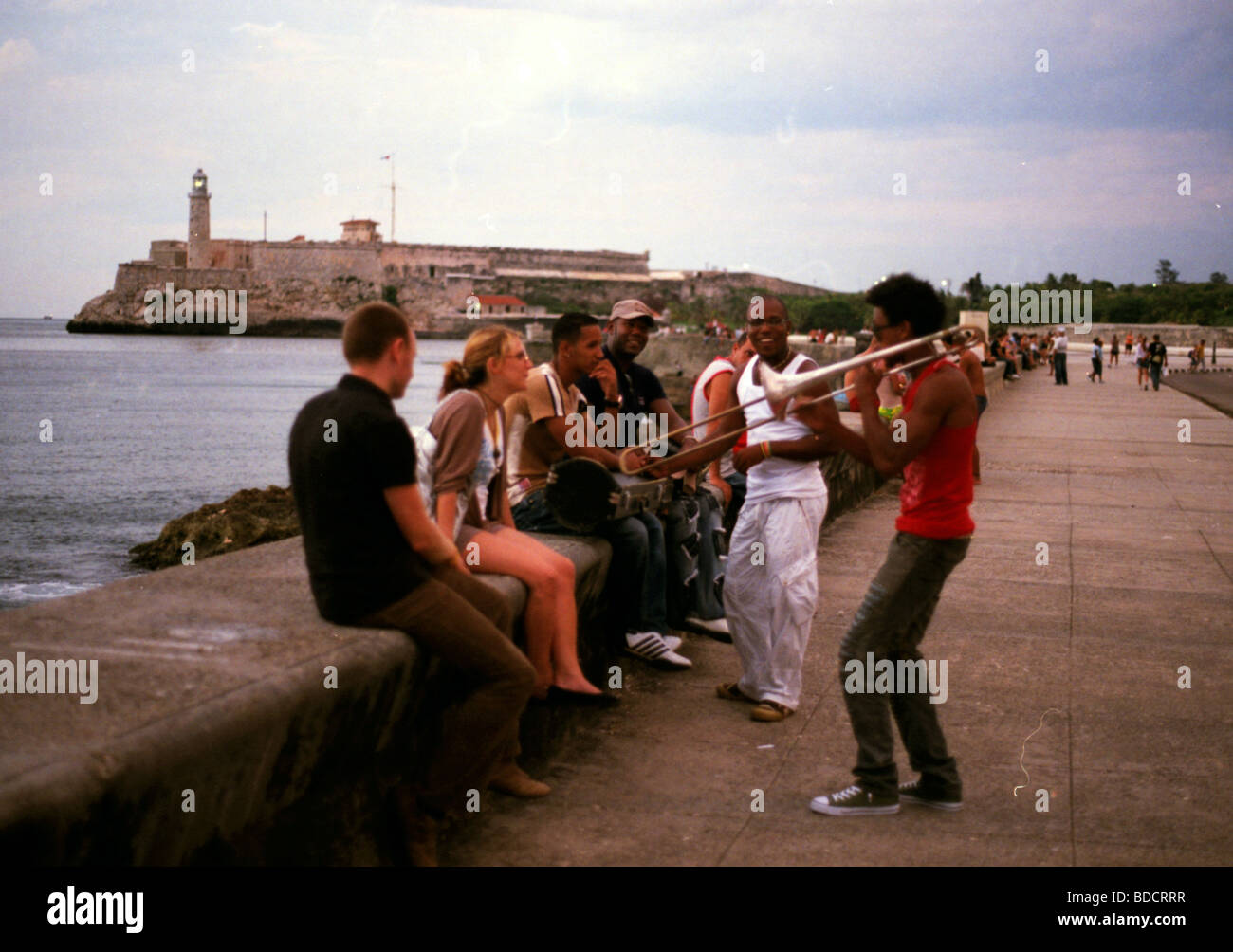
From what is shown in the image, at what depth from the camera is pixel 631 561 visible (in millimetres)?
5605

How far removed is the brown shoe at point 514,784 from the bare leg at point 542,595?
0.32m

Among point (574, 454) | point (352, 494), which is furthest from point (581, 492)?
point (352, 494)

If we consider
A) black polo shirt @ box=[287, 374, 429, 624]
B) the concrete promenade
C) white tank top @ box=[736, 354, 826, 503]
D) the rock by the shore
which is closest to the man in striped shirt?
the concrete promenade

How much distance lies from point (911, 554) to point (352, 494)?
1.80 m

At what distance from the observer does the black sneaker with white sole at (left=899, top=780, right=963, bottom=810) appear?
4262 millimetres

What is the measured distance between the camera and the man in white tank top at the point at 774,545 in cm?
530

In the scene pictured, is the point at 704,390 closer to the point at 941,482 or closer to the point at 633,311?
the point at 633,311

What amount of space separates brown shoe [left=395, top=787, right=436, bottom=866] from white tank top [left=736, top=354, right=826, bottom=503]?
2.31 m

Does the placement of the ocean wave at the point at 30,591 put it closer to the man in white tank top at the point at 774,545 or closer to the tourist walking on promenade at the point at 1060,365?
the man in white tank top at the point at 774,545

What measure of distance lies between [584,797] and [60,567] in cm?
2279

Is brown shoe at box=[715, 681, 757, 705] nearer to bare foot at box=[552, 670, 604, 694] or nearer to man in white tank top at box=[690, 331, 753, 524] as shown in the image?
bare foot at box=[552, 670, 604, 694]

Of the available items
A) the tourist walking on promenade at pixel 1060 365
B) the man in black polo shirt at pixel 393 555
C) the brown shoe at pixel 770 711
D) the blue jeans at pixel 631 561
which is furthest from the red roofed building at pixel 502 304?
the man in black polo shirt at pixel 393 555

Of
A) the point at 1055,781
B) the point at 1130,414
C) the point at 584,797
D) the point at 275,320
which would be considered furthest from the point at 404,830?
the point at 275,320

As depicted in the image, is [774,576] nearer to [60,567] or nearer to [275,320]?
[60,567]
